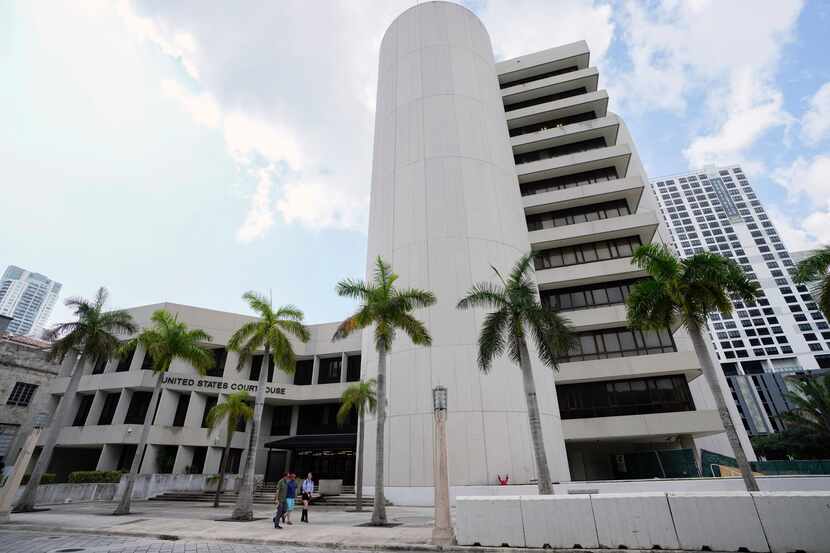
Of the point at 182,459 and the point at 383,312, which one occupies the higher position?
the point at 383,312

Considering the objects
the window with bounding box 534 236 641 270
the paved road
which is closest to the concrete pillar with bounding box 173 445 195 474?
the paved road

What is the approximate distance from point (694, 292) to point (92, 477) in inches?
1610

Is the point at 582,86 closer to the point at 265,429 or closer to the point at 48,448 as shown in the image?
the point at 265,429

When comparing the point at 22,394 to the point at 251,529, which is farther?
the point at 22,394

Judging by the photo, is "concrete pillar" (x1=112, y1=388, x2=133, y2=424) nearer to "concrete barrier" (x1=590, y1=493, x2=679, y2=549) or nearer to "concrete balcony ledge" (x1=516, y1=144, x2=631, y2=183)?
"concrete barrier" (x1=590, y1=493, x2=679, y2=549)

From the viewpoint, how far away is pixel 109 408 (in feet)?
119

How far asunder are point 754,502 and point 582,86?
44.2 m

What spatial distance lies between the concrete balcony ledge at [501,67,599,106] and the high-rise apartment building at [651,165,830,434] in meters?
69.0

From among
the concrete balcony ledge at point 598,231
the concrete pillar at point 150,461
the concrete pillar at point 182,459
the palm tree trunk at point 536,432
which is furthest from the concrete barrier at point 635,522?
the concrete pillar at point 150,461

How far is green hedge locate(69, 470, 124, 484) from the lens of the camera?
2831cm

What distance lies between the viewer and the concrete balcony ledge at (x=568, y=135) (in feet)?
127

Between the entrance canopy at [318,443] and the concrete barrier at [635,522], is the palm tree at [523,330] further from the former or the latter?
the entrance canopy at [318,443]

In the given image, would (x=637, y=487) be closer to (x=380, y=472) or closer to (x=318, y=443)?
(x=380, y=472)

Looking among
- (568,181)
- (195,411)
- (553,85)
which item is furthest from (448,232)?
(195,411)
